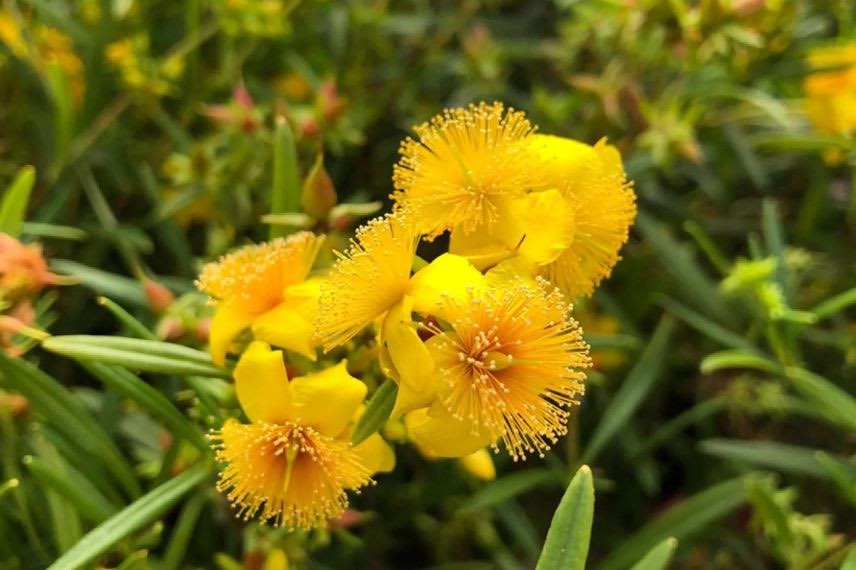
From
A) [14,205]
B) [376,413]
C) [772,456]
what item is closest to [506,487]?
A: [772,456]

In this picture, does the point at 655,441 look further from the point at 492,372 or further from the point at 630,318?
the point at 492,372

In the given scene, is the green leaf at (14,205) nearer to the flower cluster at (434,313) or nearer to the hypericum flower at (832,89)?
the flower cluster at (434,313)

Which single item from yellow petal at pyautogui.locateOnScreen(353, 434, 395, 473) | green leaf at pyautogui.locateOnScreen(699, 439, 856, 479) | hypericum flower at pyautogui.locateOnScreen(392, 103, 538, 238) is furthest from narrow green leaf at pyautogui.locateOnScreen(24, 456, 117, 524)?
green leaf at pyautogui.locateOnScreen(699, 439, 856, 479)

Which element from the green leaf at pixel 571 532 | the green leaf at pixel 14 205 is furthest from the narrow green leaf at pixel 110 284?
the green leaf at pixel 571 532

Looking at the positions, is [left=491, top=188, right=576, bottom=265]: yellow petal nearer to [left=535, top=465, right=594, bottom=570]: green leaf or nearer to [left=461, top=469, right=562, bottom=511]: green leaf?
[left=535, top=465, right=594, bottom=570]: green leaf

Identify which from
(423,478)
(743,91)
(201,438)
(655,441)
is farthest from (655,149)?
(201,438)

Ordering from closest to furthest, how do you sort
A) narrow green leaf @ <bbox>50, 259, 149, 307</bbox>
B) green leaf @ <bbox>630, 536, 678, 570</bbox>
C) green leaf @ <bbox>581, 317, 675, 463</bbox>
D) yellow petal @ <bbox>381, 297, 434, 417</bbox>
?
yellow petal @ <bbox>381, 297, 434, 417</bbox>
green leaf @ <bbox>630, 536, 678, 570</bbox>
narrow green leaf @ <bbox>50, 259, 149, 307</bbox>
green leaf @ <bbox>581, 317, 675, 463</bbox>

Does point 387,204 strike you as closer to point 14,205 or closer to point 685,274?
point 685,274
